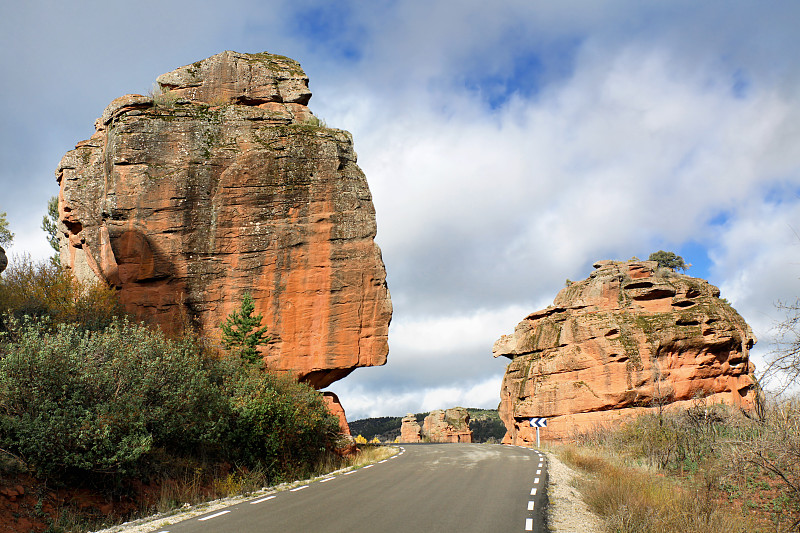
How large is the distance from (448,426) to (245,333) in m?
43.8

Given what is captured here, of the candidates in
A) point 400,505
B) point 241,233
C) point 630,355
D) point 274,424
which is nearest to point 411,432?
point 630,355

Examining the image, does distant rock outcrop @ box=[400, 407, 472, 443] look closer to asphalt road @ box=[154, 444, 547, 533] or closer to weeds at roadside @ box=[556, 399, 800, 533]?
weeds at roadside @ box=[556, 399, 800, 533]

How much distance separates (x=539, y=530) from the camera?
10.3 meters

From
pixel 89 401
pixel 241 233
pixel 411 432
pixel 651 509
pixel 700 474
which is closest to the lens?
→ pixel 651 509

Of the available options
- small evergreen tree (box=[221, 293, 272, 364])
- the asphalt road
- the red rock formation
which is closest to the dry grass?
the asphalt road

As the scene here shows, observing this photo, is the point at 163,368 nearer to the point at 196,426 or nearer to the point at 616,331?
the point at 196,426

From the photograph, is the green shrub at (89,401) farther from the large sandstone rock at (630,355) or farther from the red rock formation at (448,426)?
the red rock formation at (448,426)

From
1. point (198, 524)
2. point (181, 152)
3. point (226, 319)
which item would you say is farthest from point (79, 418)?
point (181, 152)

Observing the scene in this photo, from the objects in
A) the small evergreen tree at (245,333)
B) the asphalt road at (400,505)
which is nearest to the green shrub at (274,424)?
the asphalt road at (400,505)

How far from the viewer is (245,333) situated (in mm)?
23281

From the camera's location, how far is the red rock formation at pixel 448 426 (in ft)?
204

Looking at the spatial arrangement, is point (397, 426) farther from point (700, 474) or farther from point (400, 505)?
point (400, 505)

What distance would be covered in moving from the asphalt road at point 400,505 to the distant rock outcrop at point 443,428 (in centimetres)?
4329

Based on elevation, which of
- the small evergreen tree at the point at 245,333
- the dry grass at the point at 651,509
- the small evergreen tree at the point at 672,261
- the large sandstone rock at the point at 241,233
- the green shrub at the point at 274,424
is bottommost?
the dry grass at the point at 651,509
